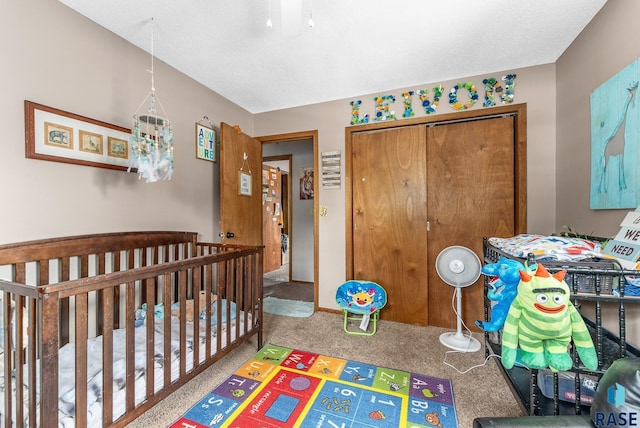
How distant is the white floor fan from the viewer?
7.18ft

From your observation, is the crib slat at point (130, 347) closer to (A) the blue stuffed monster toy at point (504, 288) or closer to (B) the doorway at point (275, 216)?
(A) the blue stuffed monster toy at point (504, 288)

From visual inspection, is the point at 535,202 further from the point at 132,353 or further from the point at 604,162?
the point at 132,353

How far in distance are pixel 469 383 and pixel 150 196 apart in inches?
104

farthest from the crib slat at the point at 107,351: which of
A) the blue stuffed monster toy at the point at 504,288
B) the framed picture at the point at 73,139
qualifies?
the blue stuffed monster toy at the point at 504,288

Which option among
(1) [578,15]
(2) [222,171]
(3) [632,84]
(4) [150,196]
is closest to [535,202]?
(3) [632,84]

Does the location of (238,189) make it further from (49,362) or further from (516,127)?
(516,127)

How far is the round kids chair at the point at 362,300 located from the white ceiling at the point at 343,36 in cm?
198

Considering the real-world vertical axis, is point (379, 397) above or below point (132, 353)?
below

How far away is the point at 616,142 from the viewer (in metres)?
1.51

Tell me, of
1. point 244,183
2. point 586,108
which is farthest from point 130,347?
point 586,108

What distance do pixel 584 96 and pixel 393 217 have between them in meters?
1.64

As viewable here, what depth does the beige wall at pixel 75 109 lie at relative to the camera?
1438 millimetres

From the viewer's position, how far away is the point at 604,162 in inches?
63.5

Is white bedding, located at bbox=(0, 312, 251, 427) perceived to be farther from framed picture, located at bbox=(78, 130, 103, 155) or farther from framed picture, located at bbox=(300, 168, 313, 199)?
framed picture, located at bbox=(300, 168, 313, 199)
